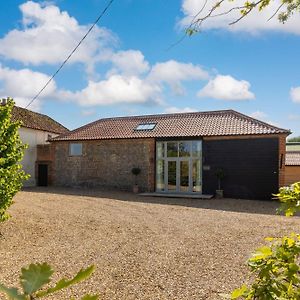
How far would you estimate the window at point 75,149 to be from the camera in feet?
79.0

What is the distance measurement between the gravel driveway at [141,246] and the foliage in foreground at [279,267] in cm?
351

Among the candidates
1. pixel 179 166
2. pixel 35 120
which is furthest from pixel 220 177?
→ pixel 35 120

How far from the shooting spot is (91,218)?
11312mm

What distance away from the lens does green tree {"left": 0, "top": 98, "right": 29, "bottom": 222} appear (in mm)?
8078

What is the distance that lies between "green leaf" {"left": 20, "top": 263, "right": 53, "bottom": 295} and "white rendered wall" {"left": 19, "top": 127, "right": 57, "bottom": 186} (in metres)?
26.7

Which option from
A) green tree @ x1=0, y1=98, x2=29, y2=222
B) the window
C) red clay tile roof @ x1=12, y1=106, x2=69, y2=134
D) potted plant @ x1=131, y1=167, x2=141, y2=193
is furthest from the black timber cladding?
red clay tile roof @ x1=12, y1=106, x2=69, y2=134

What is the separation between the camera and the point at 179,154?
21.6m

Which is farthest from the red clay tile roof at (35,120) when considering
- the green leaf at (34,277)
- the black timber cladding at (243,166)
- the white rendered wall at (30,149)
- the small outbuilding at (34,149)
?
the green leaf at (34,277)

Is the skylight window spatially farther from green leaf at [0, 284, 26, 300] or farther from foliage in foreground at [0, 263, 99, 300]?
green leaf at [0, 284, 26, 300]

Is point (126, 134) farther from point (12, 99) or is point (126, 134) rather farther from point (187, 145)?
point (12, 99)

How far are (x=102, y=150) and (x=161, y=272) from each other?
17767 mm

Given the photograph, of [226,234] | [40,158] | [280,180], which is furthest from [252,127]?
[40,158]

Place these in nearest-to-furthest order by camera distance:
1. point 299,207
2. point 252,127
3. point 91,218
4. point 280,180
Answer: point 299,207 → point 91,218 → point 280,180 → point 252,127

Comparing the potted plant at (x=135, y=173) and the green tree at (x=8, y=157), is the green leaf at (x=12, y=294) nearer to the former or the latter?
the green tree at (x=8, y=157)
